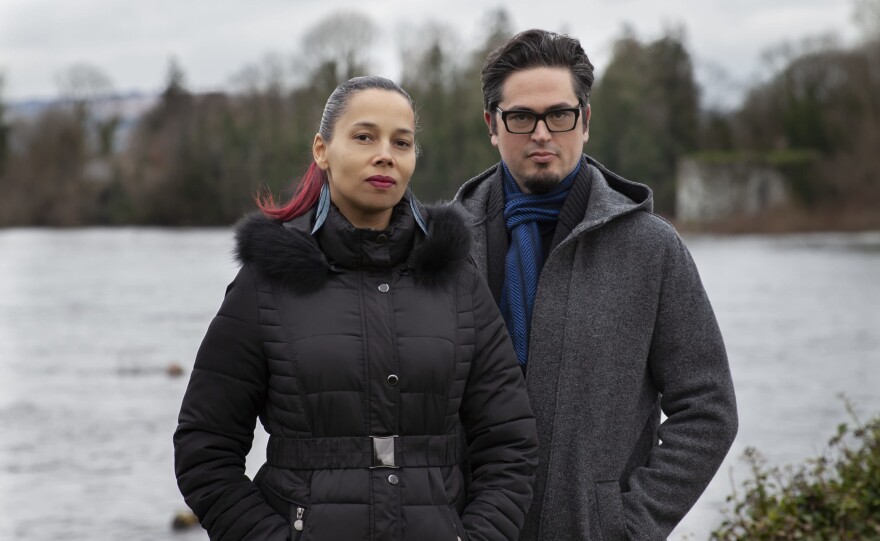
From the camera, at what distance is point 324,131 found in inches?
96.2

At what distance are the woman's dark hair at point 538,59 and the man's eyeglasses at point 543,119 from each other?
7cm

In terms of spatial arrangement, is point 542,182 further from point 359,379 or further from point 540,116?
point 359,379

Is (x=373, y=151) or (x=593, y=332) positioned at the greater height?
(x=373, y=151)

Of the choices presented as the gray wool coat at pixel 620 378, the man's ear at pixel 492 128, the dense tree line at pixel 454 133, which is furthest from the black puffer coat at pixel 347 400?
the dense tree line at pixel 454 133

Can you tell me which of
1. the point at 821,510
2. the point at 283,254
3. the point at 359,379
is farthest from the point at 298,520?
the point at 821,510

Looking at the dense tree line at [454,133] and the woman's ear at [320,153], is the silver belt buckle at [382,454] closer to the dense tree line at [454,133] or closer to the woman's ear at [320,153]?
the woman's ear at [320,153]

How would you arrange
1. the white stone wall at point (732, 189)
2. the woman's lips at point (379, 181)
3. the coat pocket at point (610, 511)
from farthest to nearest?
the white stone wall at point (732, 189)
the coat pocket at point (610, 511)
the woman's lips at point (379, 181)

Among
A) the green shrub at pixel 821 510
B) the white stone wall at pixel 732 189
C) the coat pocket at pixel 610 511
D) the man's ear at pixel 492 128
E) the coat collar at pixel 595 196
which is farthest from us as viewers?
the white stone wall at pixel 732 189

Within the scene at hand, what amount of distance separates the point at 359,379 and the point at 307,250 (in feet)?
0.91

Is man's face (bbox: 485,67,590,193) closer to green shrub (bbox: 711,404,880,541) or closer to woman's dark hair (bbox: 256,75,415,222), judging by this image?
woman's dark hair (bbox: 256,75,415,222)

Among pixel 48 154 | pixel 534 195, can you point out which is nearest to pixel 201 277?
pixel 534 195

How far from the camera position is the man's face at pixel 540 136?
2.76 metres

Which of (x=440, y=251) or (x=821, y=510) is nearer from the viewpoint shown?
(x=440, y=251)

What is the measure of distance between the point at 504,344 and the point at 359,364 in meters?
0.32
